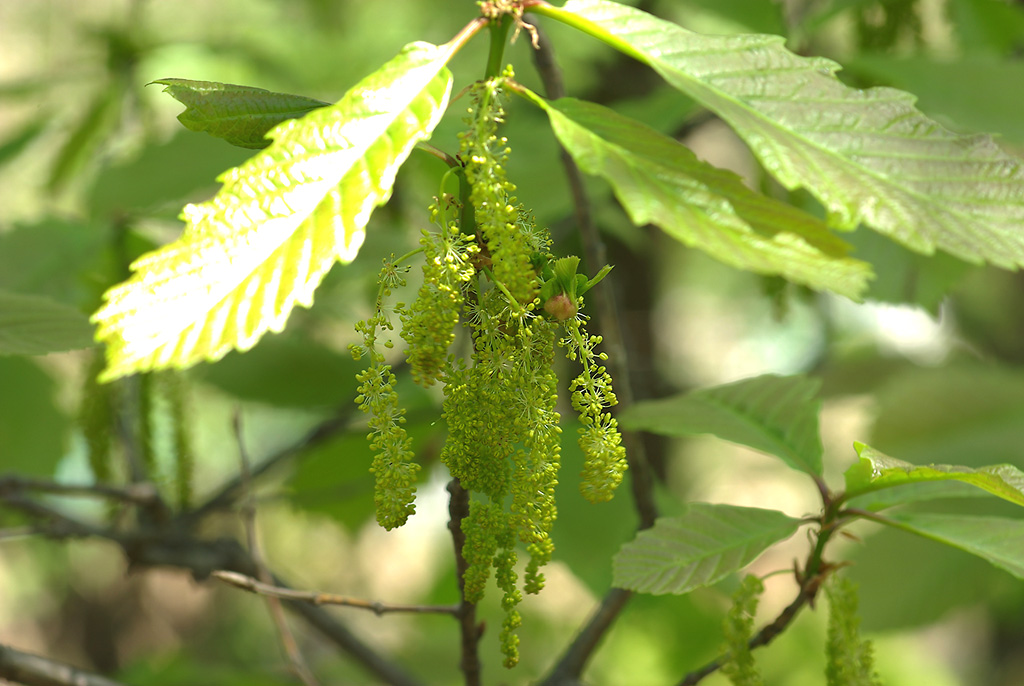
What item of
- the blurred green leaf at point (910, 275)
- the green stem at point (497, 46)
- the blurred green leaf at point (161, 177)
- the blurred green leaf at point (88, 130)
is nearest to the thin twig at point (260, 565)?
the blurred green leaf at point (161, 177)

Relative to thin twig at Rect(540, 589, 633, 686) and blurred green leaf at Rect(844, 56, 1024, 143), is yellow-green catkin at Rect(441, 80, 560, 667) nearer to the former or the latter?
thin twig at Rect(540, 589, 633, 686)

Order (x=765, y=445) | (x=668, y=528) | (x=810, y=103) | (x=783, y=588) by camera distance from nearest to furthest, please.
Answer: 1. (x=810, y=103)
2. (x=668, y=528)
3. (x=765, y=445)
4. (x=783, y=588)

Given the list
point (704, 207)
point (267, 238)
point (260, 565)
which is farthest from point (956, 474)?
point (260, 565)

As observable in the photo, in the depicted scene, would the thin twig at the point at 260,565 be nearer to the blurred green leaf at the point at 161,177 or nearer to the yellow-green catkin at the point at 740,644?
the blurred green leaf at the point at 161,177

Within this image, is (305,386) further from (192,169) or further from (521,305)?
(521,305)

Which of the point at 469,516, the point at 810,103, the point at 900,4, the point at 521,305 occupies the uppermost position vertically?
the point at 900,4

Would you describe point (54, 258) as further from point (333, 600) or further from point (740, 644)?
point (740, 644)

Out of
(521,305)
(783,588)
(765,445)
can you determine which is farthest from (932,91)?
(783,588)
